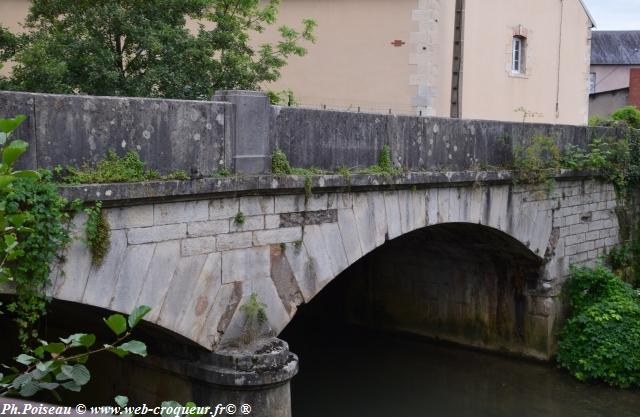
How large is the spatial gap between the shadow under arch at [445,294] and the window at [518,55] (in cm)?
570

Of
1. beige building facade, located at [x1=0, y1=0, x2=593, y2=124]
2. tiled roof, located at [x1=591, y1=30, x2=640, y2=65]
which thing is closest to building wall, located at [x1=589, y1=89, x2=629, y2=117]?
tiled roof, located at [x1=591, y1=30, x2=640, y2=65]

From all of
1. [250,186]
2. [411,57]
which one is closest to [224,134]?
[250,186]

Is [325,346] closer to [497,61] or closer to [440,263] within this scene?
[440,263]

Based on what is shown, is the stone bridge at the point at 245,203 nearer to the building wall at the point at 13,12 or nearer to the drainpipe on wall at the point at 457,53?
the drainpipe on wall at the point at 457,53

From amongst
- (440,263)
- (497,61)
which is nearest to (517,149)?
(440,263)

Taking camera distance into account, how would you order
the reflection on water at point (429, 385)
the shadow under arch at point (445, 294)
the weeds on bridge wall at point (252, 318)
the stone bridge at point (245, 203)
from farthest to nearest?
the shadow under arch at point (445, 294), the reflection on water at point (429, 385), the weeds on bridge wall at point (252, 318), the stone bridge at point (245, 203)

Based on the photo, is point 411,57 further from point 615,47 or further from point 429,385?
point 615,47

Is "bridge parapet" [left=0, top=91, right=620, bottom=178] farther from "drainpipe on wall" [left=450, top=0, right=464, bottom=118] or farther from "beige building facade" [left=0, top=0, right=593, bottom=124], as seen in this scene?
"drainpipe on wall" [left=450, top=0, right=464, bottom=118]

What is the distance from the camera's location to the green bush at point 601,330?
994cm

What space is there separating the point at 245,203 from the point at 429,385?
5.55 meters

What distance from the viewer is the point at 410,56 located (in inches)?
512

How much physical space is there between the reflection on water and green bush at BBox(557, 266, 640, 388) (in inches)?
8.5

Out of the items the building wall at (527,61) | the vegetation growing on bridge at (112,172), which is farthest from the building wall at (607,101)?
the vegetation growing on bridge at (112,172)

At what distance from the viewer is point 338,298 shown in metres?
13.2
